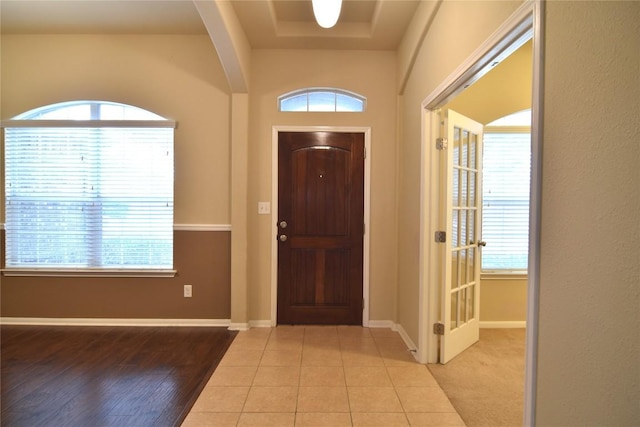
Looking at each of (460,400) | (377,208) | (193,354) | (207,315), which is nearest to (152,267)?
(207,315)

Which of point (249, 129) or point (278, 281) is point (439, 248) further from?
point (249, 129)

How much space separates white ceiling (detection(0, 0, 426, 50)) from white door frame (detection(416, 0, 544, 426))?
0.99 m

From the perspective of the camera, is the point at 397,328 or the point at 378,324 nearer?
the point at 397,328

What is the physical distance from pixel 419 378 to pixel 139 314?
8.98 feet

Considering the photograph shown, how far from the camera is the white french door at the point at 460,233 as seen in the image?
2.39m

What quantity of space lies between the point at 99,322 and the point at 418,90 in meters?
3.79

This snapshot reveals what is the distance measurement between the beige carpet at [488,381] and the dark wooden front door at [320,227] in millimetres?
1082

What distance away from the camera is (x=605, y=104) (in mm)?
919

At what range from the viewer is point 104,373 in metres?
2.30

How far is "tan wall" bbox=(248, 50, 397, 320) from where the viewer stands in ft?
10.4

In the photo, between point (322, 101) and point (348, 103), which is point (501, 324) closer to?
point (348, 103)

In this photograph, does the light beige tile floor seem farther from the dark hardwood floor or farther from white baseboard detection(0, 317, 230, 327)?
white baseboard detection(0, 317, 230, 327)

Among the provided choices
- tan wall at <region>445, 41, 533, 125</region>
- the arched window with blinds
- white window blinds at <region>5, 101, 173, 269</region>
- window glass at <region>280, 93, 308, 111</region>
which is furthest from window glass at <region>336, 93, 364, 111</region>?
white window blinds at <region>5, 101, 173, 269</region>

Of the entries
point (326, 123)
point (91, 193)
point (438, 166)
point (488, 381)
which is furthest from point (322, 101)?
point (488, 381)
